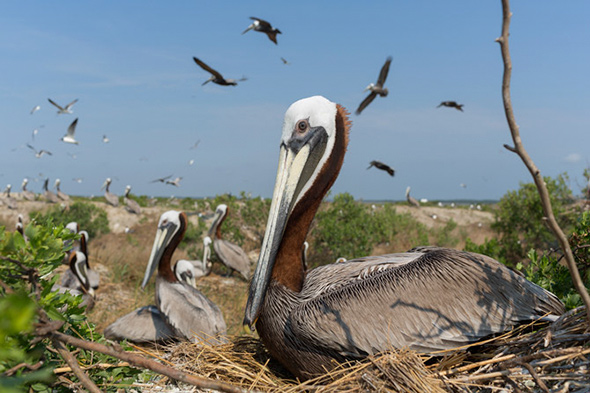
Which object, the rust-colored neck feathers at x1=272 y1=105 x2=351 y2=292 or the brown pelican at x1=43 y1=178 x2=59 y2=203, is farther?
the brown pelican at x1=43 y1=178 x2=59 y2=203

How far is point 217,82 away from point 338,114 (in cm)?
617

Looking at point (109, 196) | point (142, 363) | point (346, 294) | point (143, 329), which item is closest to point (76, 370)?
point (142, 363)

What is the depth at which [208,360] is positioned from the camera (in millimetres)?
3027

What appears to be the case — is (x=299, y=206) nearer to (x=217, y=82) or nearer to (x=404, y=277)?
(x=404, y=277)

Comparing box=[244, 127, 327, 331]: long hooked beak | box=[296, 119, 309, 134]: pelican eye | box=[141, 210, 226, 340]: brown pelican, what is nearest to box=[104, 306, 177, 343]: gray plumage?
box=[141, 210, 226, 340]: brown pelican

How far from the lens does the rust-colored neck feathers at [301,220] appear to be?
2.92 m

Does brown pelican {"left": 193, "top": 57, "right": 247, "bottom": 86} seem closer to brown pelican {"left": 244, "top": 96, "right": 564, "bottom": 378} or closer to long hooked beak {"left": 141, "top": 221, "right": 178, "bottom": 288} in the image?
long hooked beak {"left": 141, "top": 221, "right": 178, "bottom": 288}

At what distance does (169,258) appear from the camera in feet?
21.9

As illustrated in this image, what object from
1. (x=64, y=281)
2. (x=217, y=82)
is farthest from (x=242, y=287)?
(x=217, y=82)

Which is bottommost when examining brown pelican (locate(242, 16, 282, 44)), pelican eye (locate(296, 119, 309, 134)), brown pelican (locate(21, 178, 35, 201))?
brown pelican (locate(21, 178, 35, 201))

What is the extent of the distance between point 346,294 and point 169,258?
184 inches

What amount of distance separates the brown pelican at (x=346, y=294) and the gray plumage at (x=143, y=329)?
3.39 metres

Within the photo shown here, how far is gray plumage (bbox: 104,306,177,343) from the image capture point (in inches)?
230

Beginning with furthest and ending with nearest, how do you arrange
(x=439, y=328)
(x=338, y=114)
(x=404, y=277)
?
1. (x=338, y=114)
2. (x=404, y=277)
3. (x=439, y=328)
